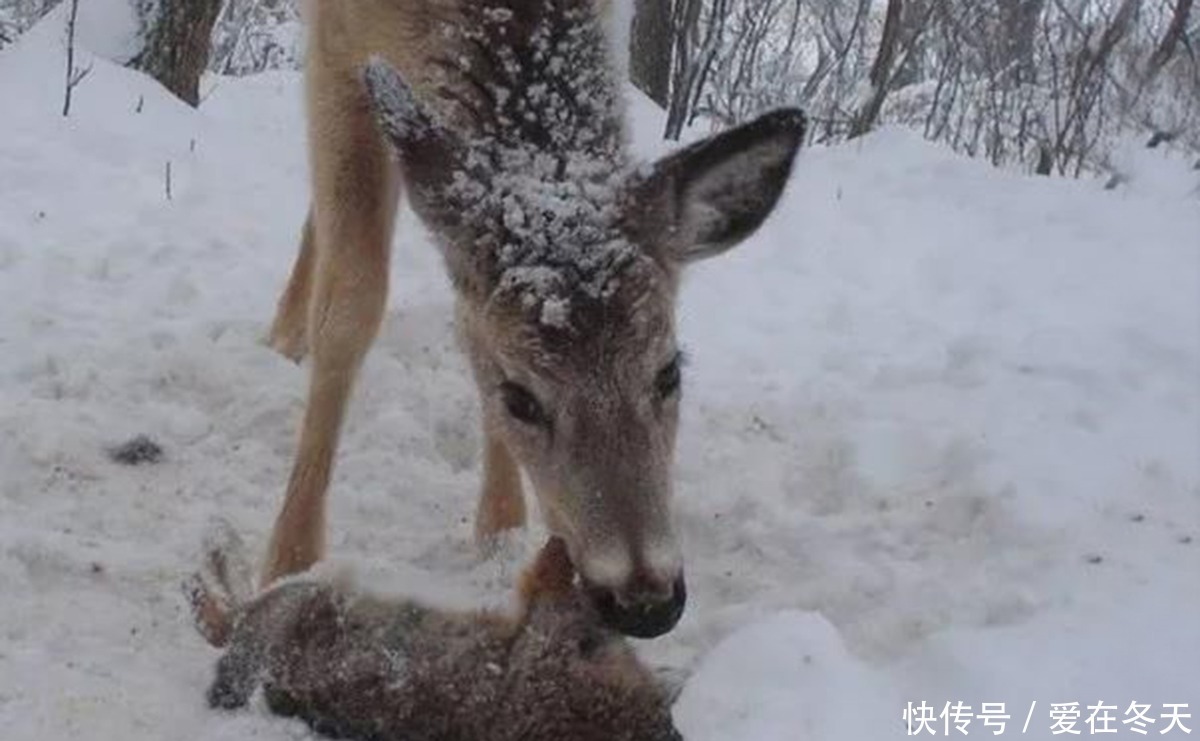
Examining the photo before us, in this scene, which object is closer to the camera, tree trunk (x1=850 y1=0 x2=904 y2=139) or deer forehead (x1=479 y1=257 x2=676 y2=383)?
deer forehead (x1=479 y1=257 x2=676 y2=383)

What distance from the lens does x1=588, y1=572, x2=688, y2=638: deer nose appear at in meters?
3.25

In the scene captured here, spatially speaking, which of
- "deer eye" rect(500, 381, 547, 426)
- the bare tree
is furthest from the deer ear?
the bare tree

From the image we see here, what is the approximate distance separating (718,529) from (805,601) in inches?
23.1

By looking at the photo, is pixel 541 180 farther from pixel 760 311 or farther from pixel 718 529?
pixel 760 311

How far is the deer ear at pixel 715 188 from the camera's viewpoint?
3832 millimetres

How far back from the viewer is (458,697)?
3223 millimetres

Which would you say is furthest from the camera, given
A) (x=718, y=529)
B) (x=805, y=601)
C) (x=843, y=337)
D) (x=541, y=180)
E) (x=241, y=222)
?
(x=241, y=222)

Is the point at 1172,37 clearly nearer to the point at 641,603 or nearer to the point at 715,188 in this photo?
the point at 715,188

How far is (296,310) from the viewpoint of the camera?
245 inches

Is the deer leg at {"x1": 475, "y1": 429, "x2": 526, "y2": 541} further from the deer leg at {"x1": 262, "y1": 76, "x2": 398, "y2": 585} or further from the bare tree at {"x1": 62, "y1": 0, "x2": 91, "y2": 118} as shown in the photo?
the bare tree at {"x1": 62, "y1": 0, "x2": 91, "y2": 118}

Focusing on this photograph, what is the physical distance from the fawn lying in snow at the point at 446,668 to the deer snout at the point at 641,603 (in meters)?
0.02

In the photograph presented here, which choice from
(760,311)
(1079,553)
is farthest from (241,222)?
(1079,553)

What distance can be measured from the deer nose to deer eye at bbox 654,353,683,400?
1.75 ft

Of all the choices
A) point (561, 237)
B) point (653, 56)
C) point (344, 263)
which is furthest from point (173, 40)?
point (561, 237)
